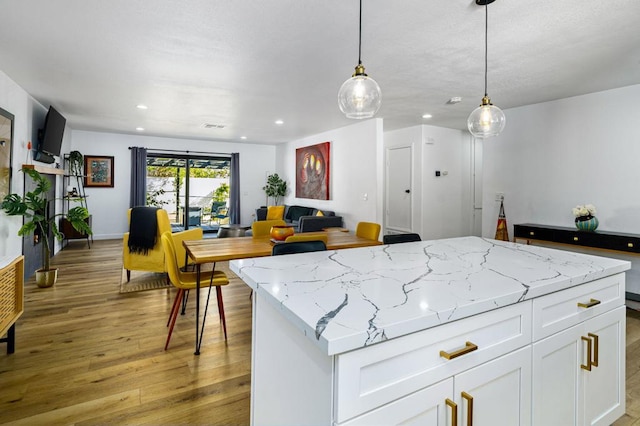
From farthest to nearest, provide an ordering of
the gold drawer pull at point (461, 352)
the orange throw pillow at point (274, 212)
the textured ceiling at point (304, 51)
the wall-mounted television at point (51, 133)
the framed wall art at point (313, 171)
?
the orange throw pillow at point (274, 212), the framed wall art at point (313, 171), the wall-mounted television at point (51, 133), the textured ceiling at point (304, 51), the gold drawer pull at point (461, 352)

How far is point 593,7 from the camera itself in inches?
87.2

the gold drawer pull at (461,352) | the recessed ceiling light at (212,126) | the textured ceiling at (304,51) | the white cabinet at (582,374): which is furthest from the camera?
the recessed ceiling light at (212,126)

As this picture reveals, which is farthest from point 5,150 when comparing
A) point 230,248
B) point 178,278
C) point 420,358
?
point 420,358

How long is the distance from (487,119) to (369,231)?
1730 millimetres

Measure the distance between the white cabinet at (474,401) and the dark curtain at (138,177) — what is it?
27.3ft

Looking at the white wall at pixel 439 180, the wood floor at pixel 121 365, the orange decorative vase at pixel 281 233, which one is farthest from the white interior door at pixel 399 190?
the wood floor at pixel 121 365

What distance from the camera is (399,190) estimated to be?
6.66 metres

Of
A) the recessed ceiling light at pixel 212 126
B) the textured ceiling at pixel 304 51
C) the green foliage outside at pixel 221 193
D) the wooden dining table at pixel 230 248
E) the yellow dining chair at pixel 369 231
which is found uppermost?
the recessed ceiling light at pixel 212 126

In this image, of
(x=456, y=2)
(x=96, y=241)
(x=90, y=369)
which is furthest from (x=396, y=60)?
(x=96, y=241)

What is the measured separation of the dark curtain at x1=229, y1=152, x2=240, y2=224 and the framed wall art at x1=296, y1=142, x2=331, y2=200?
67.9 inches

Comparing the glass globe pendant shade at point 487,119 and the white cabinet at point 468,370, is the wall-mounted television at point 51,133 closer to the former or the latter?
the white cabinet at point 468,370

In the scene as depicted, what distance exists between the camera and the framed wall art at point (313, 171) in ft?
23.4

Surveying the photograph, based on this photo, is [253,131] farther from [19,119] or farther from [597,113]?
[597,113]

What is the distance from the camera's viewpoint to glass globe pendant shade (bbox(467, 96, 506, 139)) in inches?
95.6
